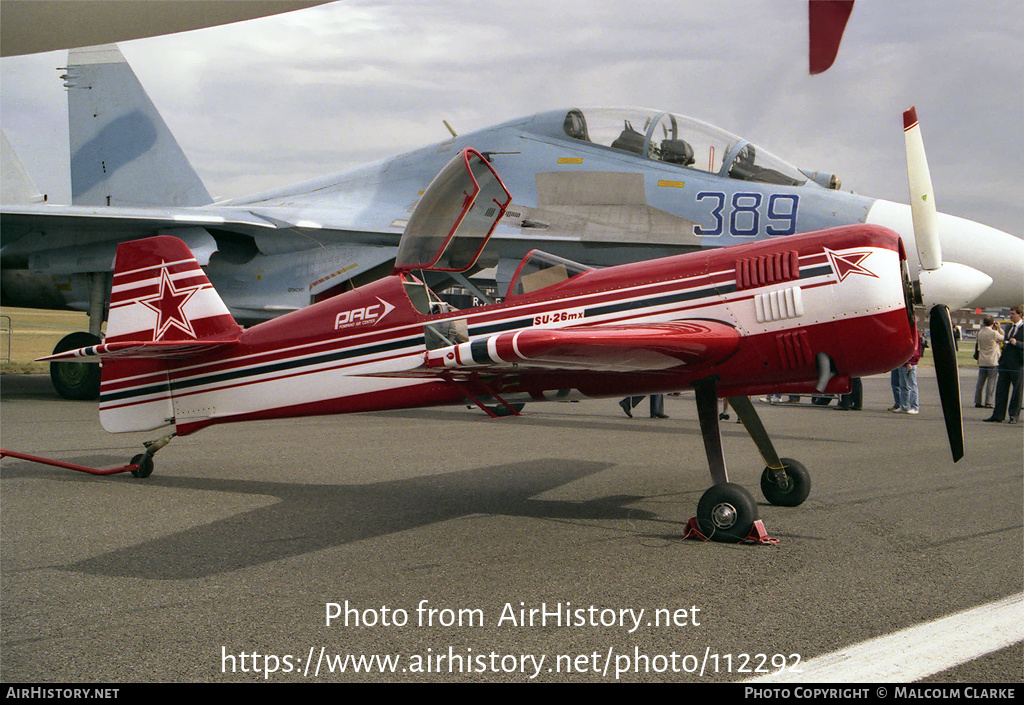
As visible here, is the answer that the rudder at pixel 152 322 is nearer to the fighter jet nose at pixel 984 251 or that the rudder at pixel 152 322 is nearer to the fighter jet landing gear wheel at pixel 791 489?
the fighter jet landing gear wheel at pixel 791 489

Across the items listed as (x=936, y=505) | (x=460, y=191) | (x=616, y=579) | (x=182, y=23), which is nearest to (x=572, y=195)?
(x=460, y=191)

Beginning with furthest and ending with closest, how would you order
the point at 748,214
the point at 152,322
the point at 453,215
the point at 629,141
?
the point at 629,141
the point at 748,214
the point at 152,322
the point at 453,215

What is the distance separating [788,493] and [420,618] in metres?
3.38

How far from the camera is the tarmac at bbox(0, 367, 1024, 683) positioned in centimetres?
285

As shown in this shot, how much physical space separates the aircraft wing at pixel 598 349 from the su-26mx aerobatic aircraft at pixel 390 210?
2223 millimetres

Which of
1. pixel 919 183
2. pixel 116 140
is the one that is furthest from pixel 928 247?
pixel 116 140

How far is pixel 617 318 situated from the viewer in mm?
5094

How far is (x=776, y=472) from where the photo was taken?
5.68 meters

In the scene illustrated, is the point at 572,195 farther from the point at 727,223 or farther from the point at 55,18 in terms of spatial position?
the point at 55,18

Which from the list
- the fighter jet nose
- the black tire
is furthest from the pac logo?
the black tire

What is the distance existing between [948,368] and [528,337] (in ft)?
8.99

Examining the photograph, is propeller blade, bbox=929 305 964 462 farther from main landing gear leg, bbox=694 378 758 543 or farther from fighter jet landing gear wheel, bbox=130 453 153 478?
fighter jet landing gear wheel, bbox=130 453 153 478

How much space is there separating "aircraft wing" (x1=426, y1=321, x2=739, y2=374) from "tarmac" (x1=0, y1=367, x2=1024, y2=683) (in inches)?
42.4

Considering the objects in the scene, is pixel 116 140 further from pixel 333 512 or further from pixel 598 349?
pixel 598 349
